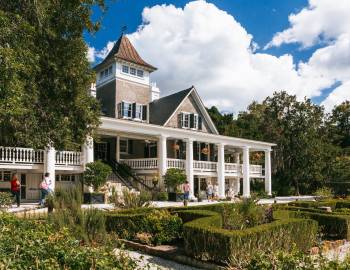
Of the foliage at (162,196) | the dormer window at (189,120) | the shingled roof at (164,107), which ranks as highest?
the shingled roof at (164,107)

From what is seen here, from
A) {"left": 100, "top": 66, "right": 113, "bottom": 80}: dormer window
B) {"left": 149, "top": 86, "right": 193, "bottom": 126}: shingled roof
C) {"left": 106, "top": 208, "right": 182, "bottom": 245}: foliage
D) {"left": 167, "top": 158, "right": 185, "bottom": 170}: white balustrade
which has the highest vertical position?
{"left": 100, "top": 66, "right": 113, "bottom": 80}: dormer window

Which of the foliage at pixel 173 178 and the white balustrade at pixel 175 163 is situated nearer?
the foliage at pixel 173 178

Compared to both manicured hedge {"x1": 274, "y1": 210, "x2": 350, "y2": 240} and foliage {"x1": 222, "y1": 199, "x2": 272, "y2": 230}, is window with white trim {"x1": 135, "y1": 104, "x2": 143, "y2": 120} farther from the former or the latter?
foliage {"x1": 222, "y1": 199, "x2": 272, "y2": 230}

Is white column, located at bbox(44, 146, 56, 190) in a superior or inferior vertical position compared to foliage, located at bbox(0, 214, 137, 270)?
superior

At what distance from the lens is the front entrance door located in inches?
1005

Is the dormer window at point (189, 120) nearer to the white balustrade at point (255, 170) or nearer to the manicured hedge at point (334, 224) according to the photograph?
the white balustrade at point (255, 170)

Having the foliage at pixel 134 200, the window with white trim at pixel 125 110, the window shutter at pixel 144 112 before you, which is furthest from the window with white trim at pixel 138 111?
the foliage at pixel 134 200

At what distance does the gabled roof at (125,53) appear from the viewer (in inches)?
1323

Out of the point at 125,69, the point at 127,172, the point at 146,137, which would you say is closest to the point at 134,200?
the point at 127,172

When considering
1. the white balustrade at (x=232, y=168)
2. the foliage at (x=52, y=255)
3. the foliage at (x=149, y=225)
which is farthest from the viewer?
the white balustrade at (x=232, y=168)

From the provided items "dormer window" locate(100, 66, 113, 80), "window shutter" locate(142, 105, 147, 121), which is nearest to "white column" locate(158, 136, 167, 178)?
"window shutter" locate(142, 105, 147, 121)

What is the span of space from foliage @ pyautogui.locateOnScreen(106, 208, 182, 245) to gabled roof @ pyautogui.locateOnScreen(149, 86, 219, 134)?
2242cm

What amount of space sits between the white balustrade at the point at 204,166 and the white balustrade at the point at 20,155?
42.9 feet

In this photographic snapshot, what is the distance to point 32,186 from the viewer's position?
25.7 metres
